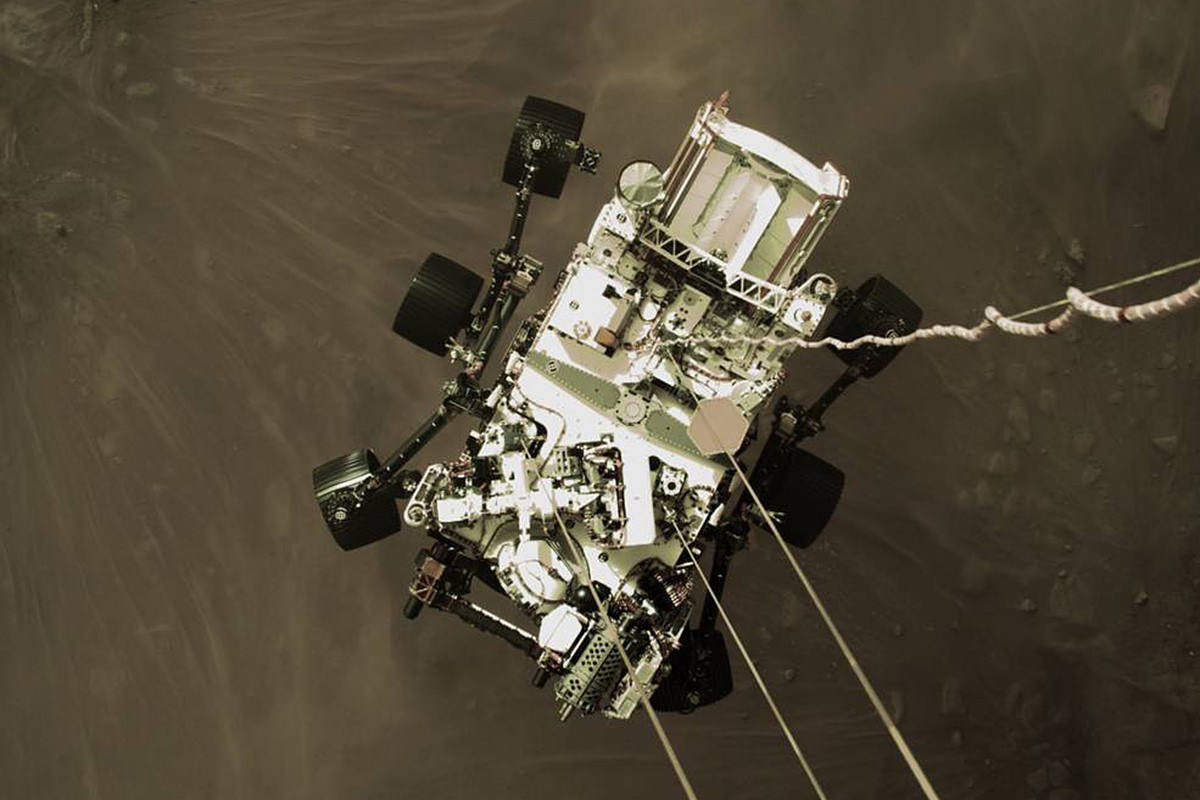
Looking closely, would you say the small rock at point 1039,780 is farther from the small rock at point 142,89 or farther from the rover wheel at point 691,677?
the small rock at point 142,89

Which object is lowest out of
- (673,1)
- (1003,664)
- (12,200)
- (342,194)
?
(12,200)

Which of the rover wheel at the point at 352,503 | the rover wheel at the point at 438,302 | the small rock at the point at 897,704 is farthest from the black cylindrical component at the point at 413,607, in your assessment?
the small rock at the point at 897,704

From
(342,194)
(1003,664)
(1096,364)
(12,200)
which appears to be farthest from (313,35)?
(1003,664)

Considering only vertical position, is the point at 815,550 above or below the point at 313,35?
below

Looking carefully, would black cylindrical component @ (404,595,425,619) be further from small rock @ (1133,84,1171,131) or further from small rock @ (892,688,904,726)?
small rock @ (1133,84,1171,131)

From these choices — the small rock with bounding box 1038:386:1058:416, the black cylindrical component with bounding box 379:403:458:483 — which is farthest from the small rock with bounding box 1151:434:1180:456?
the black cylindrical component with bounding box 379:403:458:483

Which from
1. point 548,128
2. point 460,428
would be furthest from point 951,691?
point 548,128

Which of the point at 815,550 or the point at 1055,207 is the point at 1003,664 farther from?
the point at 1055,207
